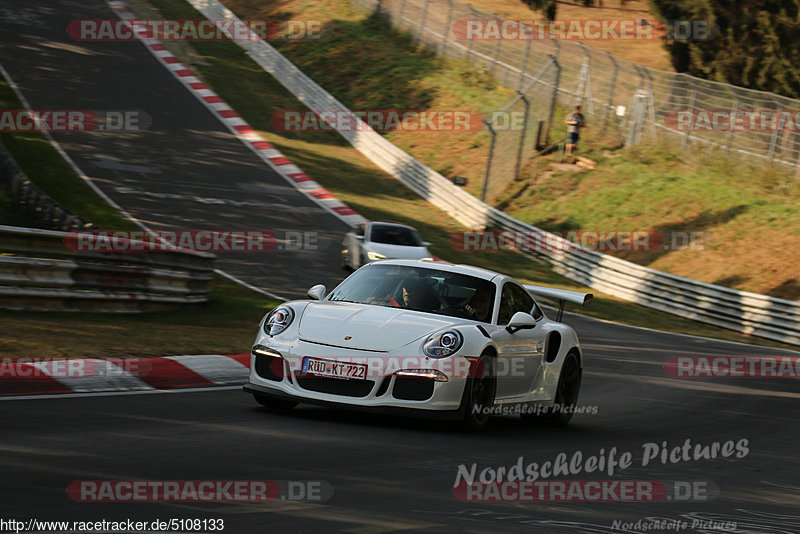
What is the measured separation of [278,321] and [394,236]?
47.8 ft

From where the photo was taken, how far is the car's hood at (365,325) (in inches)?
310

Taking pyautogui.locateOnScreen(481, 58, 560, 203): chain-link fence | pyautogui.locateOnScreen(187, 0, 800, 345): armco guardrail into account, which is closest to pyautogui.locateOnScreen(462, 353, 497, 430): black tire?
pyautogui.locateOnScreen(187, 0, 800, 345): armco guardrail

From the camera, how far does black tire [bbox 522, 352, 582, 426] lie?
9.61 metres

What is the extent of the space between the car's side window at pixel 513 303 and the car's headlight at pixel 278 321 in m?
1.74

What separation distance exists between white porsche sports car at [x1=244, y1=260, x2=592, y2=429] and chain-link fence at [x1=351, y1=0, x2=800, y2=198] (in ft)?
76.1

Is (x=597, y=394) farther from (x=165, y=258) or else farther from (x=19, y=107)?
(x=19, y=107)

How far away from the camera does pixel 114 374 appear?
30.9 ft

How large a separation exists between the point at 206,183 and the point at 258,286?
11073 mm

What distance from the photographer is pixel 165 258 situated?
1453cm

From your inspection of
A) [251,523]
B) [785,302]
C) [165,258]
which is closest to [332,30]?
[785,302]

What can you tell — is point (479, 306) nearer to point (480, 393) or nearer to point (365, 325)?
point (480, 393)

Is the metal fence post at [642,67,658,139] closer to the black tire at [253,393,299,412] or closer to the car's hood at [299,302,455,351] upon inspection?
the car's hood at [299,302,455,351]

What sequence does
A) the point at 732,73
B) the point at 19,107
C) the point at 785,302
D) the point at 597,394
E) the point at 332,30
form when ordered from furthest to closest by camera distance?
1. the point at 332,30
2. the point at 732,73
3. the point at 19,107
4. the point at 785,302
5. the point at 597,394

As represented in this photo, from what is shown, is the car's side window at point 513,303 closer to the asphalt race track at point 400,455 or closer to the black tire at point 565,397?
the black tire at point 565,397
